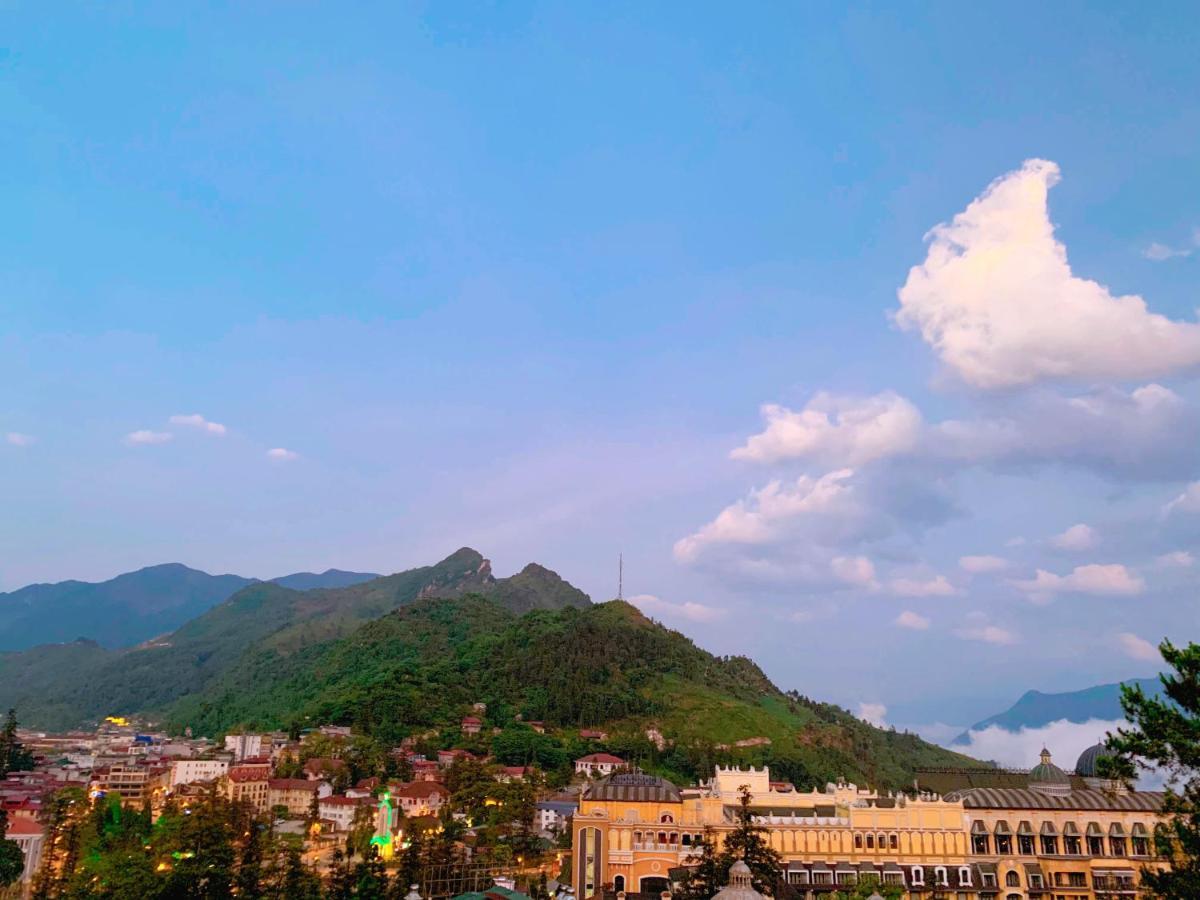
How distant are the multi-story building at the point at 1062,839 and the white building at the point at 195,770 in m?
76.3

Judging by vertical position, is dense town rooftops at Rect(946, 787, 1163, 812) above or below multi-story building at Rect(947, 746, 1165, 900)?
above

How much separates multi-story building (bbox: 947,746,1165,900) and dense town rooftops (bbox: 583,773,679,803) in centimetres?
1675

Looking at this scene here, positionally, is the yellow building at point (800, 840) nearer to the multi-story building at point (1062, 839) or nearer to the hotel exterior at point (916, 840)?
the hotel exterior at point (916, 840)

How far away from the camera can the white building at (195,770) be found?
315 ft

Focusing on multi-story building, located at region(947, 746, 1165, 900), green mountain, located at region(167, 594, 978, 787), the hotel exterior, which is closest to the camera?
the hotel exterior

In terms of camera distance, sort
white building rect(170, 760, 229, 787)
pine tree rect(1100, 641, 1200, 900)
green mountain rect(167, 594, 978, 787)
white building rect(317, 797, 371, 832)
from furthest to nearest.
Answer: green mountain rect(167, 594, 978, 787)
white building rect(170, 760, 229, 787)
white building rect(317, 797, 371, 832)
pine tree rect(1100, 641, 1200, 900)

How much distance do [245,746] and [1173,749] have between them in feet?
340

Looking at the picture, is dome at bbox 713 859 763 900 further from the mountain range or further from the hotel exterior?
the mountain range

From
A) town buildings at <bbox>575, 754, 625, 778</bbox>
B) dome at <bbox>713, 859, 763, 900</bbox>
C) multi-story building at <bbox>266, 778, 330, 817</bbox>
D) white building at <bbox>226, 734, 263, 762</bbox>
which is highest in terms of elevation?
white building at <bbox>226, 734, 263, 762</bbox>

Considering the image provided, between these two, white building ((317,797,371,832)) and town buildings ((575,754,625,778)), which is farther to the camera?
town buildings ((575,754,625,778))

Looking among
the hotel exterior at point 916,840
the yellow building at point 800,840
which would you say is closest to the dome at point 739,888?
the hotel exterior at point 916,840

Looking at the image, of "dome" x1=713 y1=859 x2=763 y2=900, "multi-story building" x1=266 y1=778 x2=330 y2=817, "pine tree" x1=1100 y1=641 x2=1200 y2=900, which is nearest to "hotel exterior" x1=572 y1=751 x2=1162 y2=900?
"dome" x1=713 y1=859 x2=763 y2=900

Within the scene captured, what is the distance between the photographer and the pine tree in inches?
834

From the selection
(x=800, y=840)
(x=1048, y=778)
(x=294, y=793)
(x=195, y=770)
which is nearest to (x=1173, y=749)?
(x=800, y=840)
